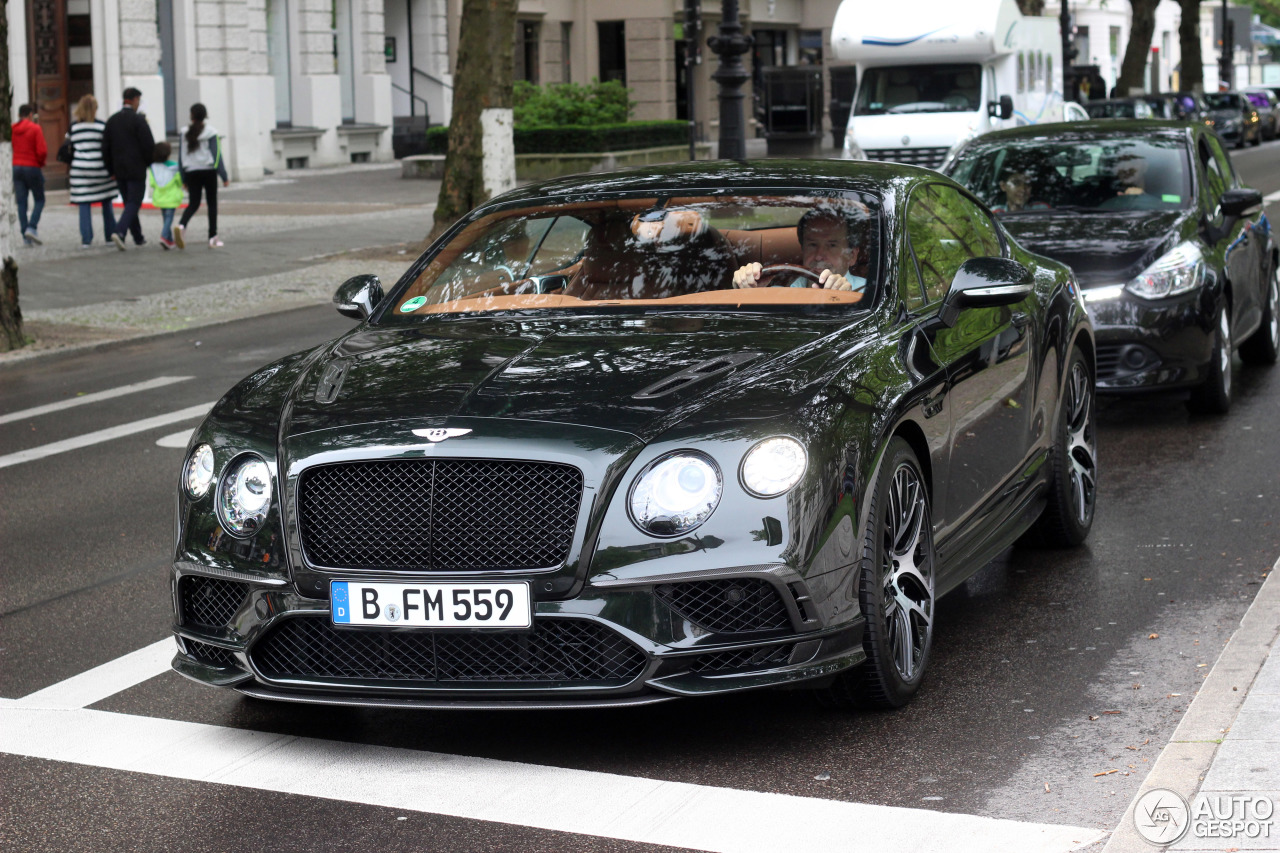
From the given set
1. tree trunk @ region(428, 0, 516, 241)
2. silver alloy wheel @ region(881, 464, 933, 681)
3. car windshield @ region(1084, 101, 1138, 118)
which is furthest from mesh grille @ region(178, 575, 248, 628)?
car windshield @ region(1084, 101, 1138, 118)

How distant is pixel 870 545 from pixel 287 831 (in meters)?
1.65

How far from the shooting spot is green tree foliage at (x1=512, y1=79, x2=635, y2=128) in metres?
37.3

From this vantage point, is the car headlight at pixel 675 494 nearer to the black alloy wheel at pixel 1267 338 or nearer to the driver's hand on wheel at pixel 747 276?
the driver's hand on wheel at pixel 747 276

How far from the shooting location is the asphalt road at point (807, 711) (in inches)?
173

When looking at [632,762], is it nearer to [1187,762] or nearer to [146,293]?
[1187,762]

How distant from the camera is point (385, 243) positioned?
2291 cm

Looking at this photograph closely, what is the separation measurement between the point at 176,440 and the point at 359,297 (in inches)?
176

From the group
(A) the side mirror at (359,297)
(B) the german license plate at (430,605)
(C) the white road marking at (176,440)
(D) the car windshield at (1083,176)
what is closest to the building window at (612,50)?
(D) the car windshield at (1083,176)

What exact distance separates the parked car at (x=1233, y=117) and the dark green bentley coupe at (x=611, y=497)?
4893cm

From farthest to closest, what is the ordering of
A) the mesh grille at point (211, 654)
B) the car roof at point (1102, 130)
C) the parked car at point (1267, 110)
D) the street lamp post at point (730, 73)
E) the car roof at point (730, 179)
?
the parked car at point (1267, 110), the street lamp post at point (730, 73), the car roof at point (1102, 130), the car roof at point (730, 179), the mesh grille at point (211, 654)

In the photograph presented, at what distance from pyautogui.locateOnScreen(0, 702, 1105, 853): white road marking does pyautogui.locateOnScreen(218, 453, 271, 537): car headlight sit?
644 millimetres

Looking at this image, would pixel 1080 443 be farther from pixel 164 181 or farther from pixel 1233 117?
pixel 1233 117

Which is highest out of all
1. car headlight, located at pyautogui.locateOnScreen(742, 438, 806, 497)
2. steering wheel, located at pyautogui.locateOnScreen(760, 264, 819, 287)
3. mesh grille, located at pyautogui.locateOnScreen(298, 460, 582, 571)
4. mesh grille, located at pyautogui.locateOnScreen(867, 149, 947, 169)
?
mesh grille, located at pyautogui.locateOnScreen(867, 149, 947, 169)

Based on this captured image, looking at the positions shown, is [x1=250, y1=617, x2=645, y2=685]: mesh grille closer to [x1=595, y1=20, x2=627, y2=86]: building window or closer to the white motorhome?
the white motorhome
